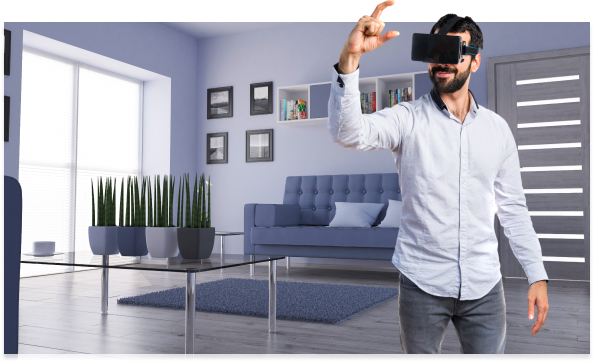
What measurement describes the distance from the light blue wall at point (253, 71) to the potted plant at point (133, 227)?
310 cm

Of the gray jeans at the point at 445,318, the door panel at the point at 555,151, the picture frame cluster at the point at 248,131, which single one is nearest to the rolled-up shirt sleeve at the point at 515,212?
the gray jeans at the point at 445,318

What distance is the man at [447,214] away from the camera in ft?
3.01

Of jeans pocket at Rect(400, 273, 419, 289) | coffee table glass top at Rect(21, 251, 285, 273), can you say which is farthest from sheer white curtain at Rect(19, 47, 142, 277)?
jeans pocket at Rect(400, 273, 419, 289)

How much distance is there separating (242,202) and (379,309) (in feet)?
10.1

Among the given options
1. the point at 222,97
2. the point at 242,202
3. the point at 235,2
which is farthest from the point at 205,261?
the point at 222,97

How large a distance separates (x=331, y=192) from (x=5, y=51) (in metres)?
3.08

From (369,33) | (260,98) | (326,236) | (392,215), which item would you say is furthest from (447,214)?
(260,98)

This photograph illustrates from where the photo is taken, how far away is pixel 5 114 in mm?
3881

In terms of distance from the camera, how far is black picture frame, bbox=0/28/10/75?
12.7 ft

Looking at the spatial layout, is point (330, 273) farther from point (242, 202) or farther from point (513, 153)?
point (513, 153)

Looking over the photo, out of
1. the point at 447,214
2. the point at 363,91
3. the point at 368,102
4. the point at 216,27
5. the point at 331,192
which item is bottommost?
the point at 447,214

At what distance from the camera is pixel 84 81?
5.14 metres

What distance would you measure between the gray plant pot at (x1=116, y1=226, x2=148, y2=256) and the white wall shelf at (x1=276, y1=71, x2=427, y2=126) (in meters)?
3.14

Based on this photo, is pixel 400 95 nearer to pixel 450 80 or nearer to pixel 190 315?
pixel 190 315
